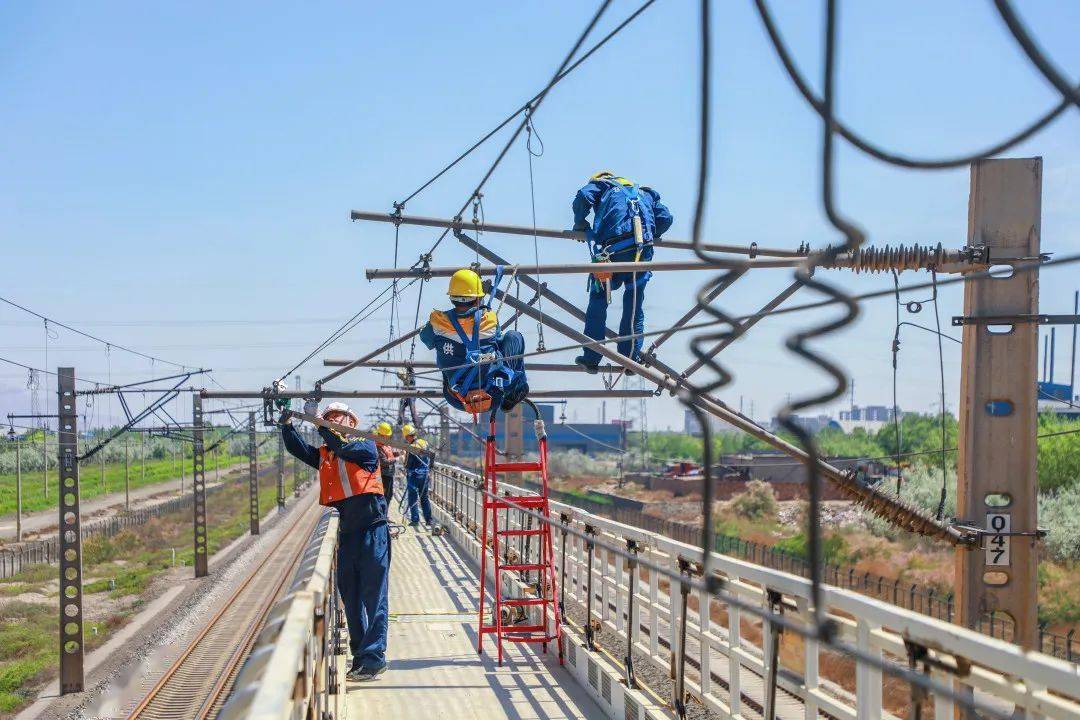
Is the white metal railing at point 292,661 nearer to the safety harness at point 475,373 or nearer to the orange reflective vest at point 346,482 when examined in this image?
the orange reflective vest at point 346,482

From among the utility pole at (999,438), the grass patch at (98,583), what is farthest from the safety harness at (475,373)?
the grass patch at (98,583)

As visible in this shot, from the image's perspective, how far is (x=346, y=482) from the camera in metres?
Result: 8.06

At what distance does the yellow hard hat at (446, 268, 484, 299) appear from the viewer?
8742 mm

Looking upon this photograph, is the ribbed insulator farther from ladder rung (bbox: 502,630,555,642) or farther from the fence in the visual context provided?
the fence

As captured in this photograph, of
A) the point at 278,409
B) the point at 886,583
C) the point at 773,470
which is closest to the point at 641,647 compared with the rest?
the point at 278,409

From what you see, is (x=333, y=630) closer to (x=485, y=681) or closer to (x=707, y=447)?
(x=485, y=681)

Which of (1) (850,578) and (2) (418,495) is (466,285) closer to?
(1) (850,578)

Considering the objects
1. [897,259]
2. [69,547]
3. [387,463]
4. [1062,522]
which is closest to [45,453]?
[69,547]

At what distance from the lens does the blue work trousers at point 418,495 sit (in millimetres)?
22531

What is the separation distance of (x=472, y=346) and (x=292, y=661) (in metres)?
5.83

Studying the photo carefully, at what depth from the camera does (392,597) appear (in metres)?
12.4

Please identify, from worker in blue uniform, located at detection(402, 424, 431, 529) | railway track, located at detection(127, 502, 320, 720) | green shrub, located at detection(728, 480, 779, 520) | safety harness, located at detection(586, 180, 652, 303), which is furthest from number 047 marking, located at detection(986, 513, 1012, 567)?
green shrub, located at detection(728, 480, 779, 520)

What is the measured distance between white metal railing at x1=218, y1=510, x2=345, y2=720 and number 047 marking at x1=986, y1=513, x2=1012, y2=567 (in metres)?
3.96

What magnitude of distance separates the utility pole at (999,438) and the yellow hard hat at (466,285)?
3.72 m
